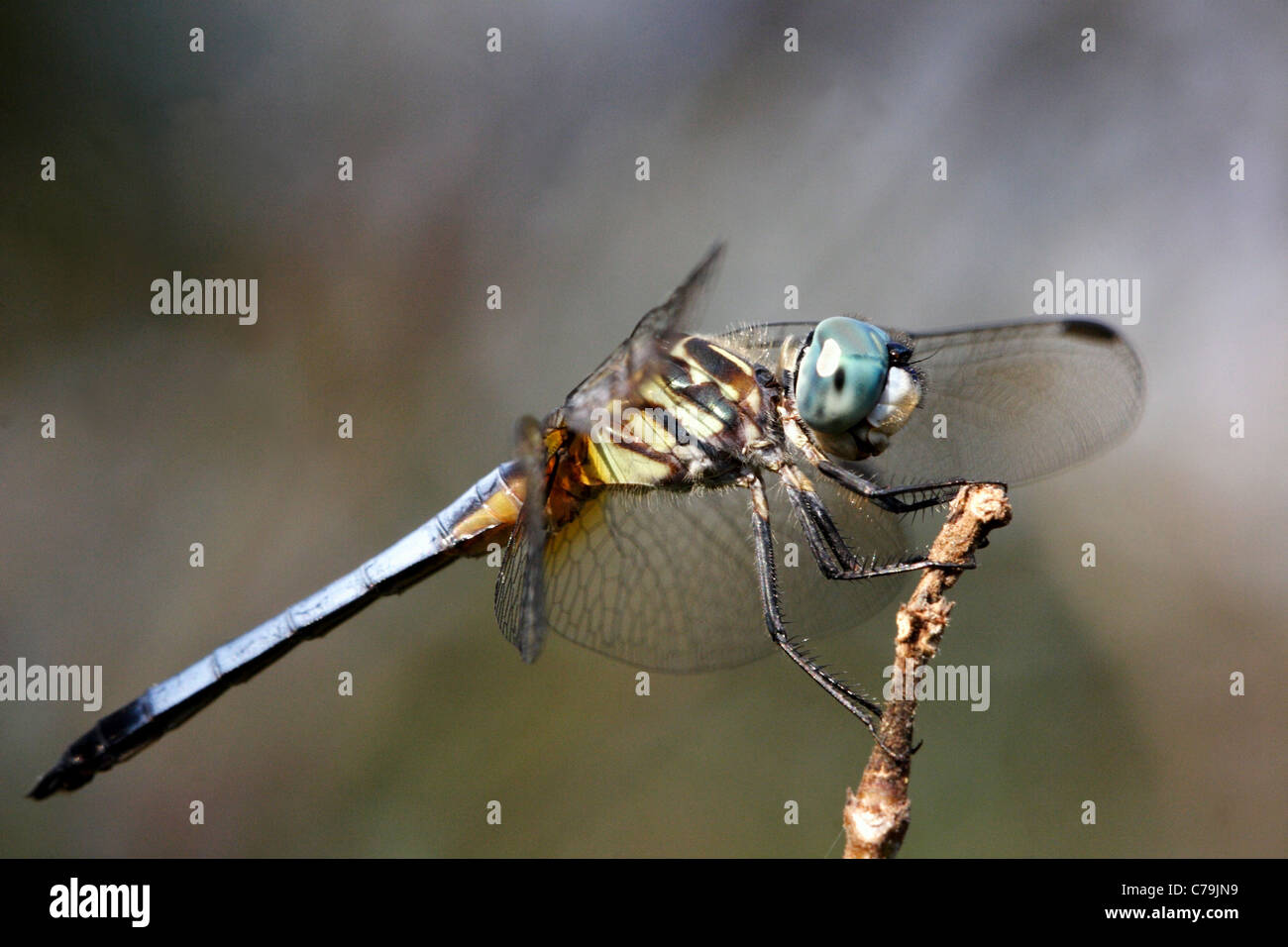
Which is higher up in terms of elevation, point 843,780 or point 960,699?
point 960,699

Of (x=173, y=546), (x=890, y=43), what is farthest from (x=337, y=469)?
(x=890, y=43)

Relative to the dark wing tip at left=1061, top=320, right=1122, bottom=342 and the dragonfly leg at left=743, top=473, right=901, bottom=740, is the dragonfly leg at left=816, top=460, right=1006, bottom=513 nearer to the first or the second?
the dragonfly leg at left=743, top=473, right=901, bottom=740

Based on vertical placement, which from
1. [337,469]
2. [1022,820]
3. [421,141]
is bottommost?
[1022,820]

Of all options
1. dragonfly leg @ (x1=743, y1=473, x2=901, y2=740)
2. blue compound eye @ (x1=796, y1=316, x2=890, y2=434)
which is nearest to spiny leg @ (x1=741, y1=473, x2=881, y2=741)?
dragonfly leg @ (x1=743, y1=473, x2=901, y2=740)

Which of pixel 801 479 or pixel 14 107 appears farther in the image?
pixel 14 107

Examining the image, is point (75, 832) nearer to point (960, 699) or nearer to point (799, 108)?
point (960, 699)

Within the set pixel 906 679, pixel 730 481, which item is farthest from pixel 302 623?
pixel 906 679
